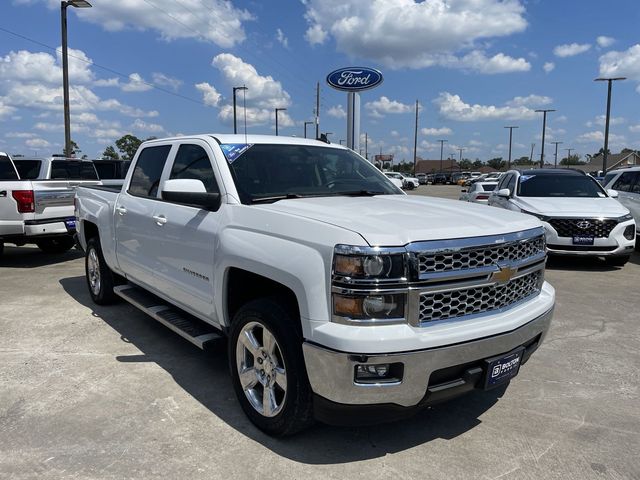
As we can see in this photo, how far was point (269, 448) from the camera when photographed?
9.96 ft

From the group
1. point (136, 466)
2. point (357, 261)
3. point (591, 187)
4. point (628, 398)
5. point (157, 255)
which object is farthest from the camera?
point (591, 187)

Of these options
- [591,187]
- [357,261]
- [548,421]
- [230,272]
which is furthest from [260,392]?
[591,187]

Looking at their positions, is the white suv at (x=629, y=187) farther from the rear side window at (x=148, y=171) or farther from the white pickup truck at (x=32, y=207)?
the white pickup truck at (x=32, y=207)

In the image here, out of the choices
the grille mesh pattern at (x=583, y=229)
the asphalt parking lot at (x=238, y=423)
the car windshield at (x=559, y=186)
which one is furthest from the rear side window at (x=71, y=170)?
the grille mesh pattern at (x=583, y=229)

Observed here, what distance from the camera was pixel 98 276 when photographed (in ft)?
Result: 20.1

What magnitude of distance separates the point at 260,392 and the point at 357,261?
4.22 ft

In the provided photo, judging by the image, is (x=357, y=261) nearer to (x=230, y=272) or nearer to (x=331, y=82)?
(x=230, y=272)

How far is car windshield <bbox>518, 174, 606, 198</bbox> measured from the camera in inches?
384

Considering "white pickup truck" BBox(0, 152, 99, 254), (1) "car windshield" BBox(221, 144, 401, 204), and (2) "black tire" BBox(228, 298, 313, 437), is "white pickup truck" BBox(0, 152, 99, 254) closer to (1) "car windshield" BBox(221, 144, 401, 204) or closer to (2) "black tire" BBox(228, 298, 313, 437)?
(1) "car windshield" BBox(221, 144, 401, 204)

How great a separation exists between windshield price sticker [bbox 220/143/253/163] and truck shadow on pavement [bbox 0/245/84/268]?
6879 millimetres

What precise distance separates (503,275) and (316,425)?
1.50 meters

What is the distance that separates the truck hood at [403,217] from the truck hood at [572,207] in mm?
5614

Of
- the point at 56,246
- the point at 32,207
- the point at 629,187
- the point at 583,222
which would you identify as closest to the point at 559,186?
the point at 583,222

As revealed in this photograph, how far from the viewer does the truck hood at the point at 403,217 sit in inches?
105
